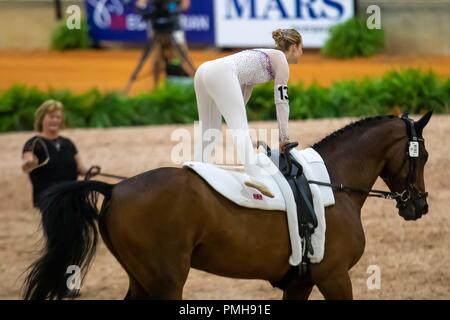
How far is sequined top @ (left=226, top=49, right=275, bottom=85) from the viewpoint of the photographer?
7598 mm

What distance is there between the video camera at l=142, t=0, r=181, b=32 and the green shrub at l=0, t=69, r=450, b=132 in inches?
126

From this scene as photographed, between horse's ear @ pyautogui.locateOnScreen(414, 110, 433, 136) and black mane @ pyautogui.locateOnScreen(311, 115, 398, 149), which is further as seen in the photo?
black mane @ pyautogui.locateOnScreen(311, 115, 398, 149)

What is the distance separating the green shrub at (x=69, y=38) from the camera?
2433 cm

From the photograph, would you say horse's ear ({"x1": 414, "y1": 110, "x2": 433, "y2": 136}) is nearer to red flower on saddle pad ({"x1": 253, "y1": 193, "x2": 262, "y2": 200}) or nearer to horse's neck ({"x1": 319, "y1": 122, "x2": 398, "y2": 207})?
horse's neck ({"x1": 319, "y1": 122, "x2": 398, "y2": 207})

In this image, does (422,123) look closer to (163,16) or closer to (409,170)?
(409,170)

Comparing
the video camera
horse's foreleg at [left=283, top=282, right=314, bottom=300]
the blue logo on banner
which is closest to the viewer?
horse's foreleg at [left=283, top=282, right=314, bottom=300]

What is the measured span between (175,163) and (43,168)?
3262 millimetres

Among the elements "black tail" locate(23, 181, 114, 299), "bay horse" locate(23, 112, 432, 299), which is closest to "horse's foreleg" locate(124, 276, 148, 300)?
"bay horse" locate(23, 112, 432, 299)

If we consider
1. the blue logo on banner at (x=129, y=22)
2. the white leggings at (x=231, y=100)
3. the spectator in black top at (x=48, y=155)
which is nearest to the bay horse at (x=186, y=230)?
the white leggings at (x=231, y=100)

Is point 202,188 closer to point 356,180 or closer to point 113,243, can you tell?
point 113,243

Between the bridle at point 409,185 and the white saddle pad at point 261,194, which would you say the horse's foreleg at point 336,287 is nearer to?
the white saddle pad at point 261,194

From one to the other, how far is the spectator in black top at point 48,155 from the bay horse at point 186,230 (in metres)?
2.85

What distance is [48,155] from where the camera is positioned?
1048cm

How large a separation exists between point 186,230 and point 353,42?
1475 cm
